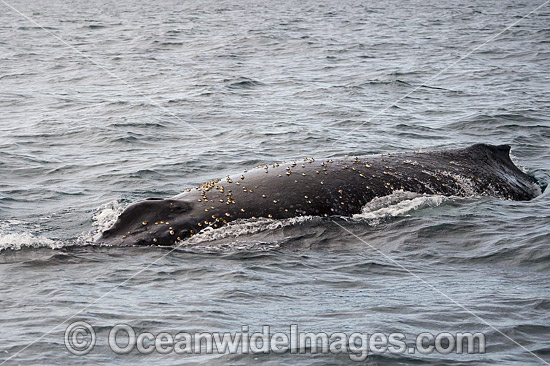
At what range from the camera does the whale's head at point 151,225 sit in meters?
9.73

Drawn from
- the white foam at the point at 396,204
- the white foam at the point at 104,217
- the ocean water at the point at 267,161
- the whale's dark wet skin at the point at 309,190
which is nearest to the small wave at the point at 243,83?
the ocean water at the point at 267,161

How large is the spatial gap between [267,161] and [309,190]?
593 centimetres

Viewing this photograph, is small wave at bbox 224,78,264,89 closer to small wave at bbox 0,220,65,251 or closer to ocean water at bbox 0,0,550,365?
ocean water at bbox 0,0,550,365

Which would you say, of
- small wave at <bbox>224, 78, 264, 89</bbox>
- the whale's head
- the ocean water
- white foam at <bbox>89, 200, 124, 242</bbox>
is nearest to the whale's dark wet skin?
the whale's head

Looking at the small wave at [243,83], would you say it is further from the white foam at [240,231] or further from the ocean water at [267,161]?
the white foam at [240,231]

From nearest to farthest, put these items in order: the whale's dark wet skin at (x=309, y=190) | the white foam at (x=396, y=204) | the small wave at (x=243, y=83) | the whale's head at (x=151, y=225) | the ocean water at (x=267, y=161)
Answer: the ocean water at (x=267, y=161) < the whale's head at (x=151, y=225) < the whale's dark wet skin at (x=309, y=190) < the white foam at (x=396, y=204) < the small wave at (x=243, y=83)

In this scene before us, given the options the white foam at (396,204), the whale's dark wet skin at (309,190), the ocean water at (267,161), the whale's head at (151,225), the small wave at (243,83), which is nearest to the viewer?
the ocean water at (267,161)

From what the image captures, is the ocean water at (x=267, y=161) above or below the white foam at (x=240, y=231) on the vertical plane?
below

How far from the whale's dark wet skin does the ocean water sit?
0.74ft

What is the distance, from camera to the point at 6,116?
22109mm

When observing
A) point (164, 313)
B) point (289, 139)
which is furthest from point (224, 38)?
point (164, 313)

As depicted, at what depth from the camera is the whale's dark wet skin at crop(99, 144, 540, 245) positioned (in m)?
9.91

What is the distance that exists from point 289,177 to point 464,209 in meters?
2.69

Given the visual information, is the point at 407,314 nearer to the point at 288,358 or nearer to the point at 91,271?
the point at 288,358
